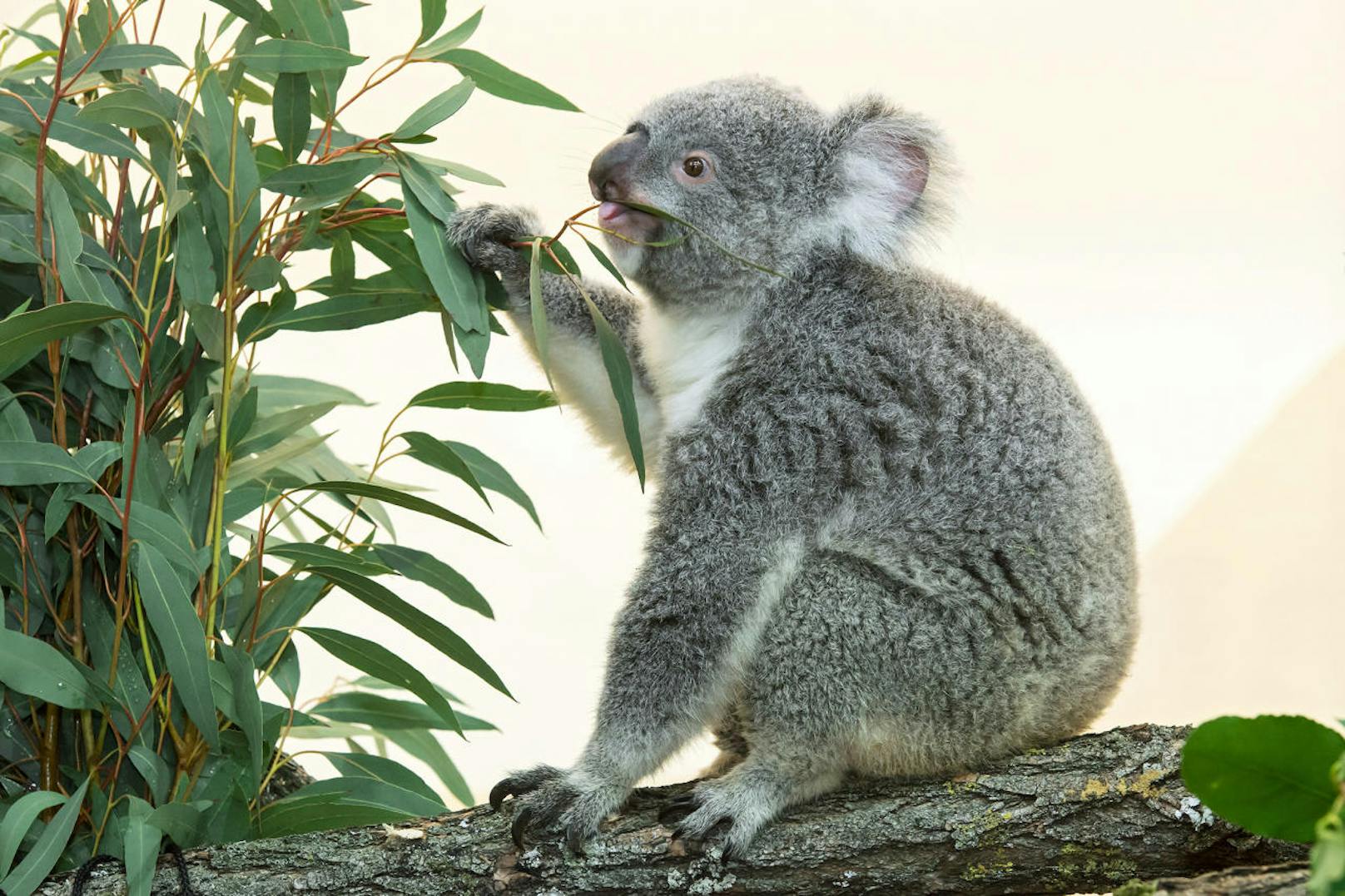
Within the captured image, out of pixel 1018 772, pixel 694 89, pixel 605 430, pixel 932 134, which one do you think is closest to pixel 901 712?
pixel 1018 772

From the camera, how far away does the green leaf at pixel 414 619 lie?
220 cm

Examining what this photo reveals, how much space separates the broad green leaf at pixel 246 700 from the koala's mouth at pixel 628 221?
1067mm

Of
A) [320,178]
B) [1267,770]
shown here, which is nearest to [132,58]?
[320,178]

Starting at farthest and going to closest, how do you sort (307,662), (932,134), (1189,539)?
(1189,539), (307,662), (932,134)

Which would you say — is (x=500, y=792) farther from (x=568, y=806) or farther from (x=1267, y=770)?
(x=1267, y=770)

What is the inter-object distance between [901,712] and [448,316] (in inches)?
43.5

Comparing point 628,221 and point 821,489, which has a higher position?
point 628,221

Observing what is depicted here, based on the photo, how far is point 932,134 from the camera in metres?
2.53

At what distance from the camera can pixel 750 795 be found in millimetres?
2049

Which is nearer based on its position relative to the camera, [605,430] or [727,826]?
[727,826]

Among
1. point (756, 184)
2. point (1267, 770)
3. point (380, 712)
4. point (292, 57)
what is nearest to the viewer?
point (1267, 770)

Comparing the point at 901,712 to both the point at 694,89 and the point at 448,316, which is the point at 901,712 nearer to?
the point at 448,316

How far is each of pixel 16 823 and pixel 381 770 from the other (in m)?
0.77

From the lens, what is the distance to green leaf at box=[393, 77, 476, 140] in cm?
219
